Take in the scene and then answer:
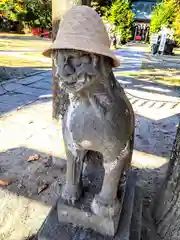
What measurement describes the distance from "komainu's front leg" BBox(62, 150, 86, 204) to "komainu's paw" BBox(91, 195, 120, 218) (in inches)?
5.0

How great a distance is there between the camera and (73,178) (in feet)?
4.51

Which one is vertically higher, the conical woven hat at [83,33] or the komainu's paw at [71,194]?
the conical woven hat at [83,33]

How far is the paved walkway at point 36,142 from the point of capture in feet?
6.82

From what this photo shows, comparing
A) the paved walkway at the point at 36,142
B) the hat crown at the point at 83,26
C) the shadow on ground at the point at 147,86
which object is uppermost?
the hat crown at the point at 83,26

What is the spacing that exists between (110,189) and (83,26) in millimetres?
756

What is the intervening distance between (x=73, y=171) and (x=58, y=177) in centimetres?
124

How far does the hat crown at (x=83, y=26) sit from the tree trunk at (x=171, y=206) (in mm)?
1011

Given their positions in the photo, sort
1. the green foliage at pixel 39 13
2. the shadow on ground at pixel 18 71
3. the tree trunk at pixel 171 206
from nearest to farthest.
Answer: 1. the tree trunk at pixel 171 206
2. the shadow on ground at pixel 18 71
3. the green foliage at pixel 39 13

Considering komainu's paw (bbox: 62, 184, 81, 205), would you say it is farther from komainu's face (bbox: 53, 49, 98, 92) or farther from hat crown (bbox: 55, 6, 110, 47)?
hat crown (bbox: 55, 6, 110, 47)

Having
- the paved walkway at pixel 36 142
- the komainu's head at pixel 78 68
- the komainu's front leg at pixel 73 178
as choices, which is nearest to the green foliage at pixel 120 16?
the paved walkway at pixel 36 142

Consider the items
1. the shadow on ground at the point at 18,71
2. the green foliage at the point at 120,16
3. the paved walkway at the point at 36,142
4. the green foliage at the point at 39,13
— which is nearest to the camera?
the paved walkway at the point at 36,142

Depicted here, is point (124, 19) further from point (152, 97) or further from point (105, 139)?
point (105, 139)

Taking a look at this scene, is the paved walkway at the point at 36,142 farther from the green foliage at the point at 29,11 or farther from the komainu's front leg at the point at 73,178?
the green foliage at the point at 29,11

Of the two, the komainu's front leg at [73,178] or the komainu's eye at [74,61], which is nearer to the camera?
the komainu's eye at [74,61]
